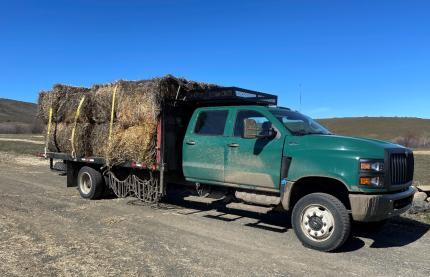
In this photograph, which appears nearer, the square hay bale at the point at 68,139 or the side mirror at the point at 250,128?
the side mirror at the point at 250,128

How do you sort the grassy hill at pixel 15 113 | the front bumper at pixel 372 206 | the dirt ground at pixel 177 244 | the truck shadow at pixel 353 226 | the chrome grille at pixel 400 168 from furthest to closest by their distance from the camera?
the grassy hill at pixel 15 113 < the truck shadow at pixel 353 226 < the chrome grille at pixel 400 168 < the front bumper at pixel 372 206 < the dirt ground at pixel 177 244

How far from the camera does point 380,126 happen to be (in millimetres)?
71188

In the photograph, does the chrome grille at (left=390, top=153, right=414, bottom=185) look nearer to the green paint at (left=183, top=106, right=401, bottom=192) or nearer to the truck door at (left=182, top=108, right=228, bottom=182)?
the green paint at (left=183, top=106, right=401, bottom=192)

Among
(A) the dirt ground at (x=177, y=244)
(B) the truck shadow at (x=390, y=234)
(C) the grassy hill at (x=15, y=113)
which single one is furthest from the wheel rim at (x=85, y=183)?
(C) the grassy hill at (x=15, y=113)

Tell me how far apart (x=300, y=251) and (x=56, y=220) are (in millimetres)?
4435

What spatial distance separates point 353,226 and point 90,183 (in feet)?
20.0

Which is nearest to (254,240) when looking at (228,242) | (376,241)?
(228,242)

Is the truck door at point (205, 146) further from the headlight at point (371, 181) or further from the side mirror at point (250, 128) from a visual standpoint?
the headlight at point (371, 181)

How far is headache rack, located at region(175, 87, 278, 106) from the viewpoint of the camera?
870cm

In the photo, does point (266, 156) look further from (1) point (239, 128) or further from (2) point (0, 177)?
(2) point (0, 177)

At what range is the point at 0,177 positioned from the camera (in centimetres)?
1512

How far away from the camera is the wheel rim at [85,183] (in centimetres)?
1137

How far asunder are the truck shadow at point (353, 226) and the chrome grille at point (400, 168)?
1041 millimetres

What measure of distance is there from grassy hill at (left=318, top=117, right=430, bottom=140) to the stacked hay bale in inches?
2111
